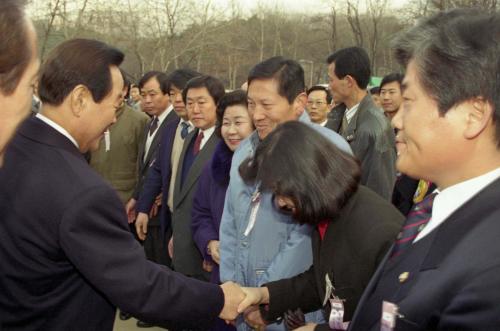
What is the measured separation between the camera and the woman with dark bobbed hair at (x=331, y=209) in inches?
76.1

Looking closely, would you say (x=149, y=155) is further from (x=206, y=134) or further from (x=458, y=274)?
(x=458, y=274)

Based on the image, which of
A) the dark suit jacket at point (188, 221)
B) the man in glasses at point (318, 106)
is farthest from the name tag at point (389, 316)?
the man in glasses at point (318, 106)

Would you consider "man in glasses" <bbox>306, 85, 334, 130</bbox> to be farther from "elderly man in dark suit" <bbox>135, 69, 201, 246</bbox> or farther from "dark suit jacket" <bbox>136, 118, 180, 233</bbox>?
"dark suit jacket" <bbox>136, 118, 180, 233</bbox>

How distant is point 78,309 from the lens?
1856 mm

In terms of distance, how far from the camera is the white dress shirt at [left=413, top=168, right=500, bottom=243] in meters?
1.32

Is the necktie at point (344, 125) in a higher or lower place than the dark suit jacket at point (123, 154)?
higher

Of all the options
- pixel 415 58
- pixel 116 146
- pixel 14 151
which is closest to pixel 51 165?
pixel 14 151

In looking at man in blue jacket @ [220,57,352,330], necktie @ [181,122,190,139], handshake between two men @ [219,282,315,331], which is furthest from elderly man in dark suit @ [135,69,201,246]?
handshake between two men @ [219,282,315,331]

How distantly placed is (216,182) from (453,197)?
7.42 ft

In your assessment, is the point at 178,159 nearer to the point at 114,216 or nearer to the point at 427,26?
the point at 114,216

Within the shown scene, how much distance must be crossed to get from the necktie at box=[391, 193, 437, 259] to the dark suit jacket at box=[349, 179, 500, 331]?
102mm

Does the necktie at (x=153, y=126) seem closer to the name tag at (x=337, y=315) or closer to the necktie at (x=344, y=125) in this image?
the necktie at (x=344, y=125)

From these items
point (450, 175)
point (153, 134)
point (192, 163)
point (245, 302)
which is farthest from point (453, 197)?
point (153, 134)

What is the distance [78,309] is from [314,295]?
0.99 m
